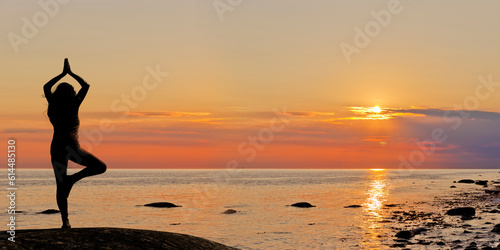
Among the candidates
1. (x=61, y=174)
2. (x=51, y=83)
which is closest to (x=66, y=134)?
(x=61, y=174)

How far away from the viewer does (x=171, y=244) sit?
34.5ft

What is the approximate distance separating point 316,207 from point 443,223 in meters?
24.4

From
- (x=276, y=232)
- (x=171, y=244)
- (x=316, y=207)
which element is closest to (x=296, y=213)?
(x=316, y=207)

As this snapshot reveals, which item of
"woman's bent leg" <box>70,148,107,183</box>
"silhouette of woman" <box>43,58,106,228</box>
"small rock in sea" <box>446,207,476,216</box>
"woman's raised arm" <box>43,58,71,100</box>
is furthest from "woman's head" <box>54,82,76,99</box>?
"small rock in sea" <box>446,207,476,216</box>

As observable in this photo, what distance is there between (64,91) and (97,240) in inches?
132

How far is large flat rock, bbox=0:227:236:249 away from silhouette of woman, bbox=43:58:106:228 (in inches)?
40.2

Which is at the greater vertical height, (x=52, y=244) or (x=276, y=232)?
(x=52, y=244)

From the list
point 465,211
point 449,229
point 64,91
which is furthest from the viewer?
point 465,211

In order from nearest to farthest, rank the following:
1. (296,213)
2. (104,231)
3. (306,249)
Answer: (104,231) < (306,249) < (296,213)

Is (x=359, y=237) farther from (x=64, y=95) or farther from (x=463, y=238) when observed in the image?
(x=64, y=95)

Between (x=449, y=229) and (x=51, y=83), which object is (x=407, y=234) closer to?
(x=449, y=229)

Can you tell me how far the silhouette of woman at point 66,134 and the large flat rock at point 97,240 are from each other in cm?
102

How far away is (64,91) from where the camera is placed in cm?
1068

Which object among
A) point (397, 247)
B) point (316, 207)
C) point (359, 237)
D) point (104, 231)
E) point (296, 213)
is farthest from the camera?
point (316, 207)
